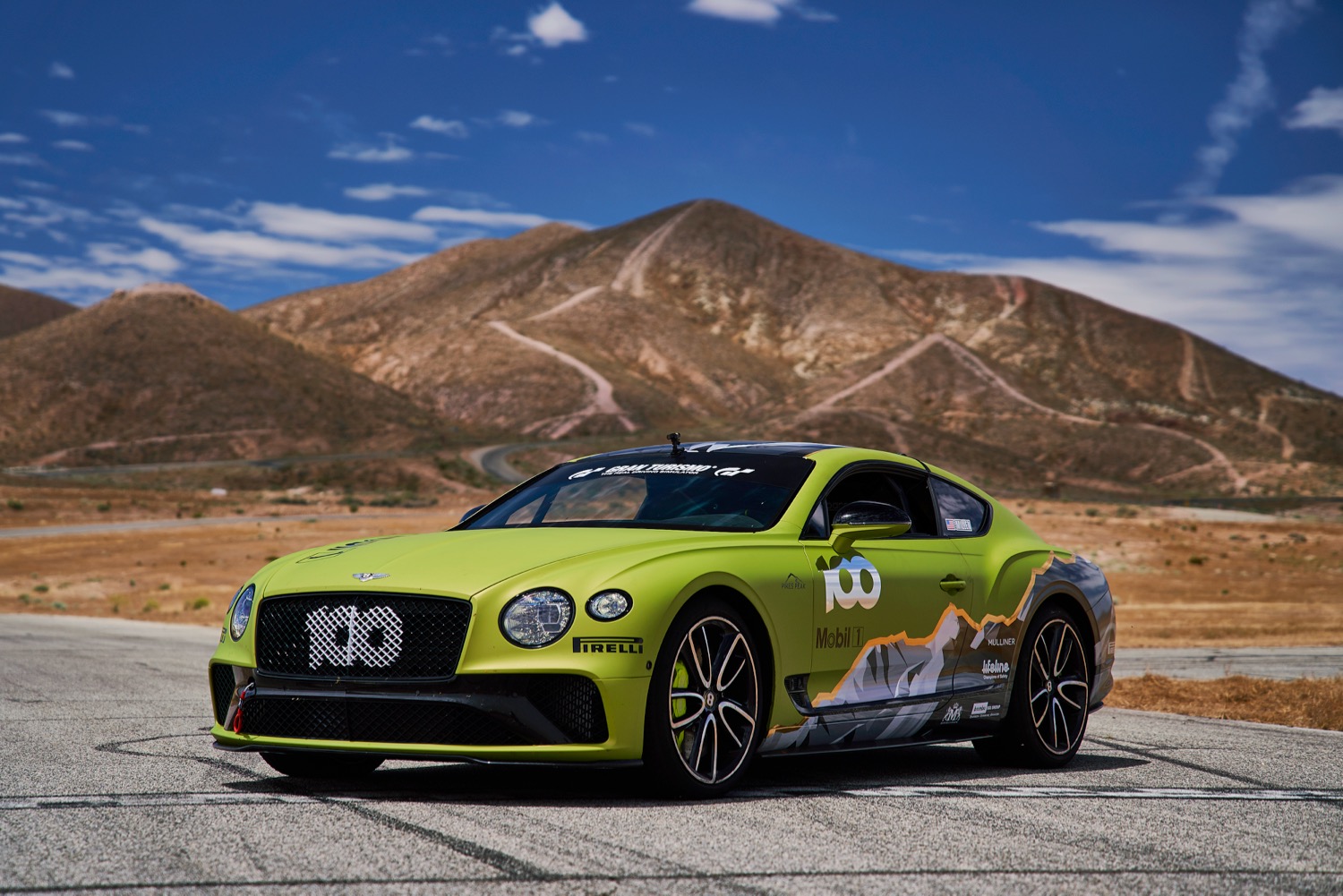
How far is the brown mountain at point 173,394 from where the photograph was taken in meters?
123

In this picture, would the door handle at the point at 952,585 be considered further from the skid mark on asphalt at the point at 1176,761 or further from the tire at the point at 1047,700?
the skid mark on asphalt at the point at 1176,761

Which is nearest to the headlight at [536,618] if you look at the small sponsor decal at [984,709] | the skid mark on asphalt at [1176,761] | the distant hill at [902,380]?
the small sponsor decal at [984,709]

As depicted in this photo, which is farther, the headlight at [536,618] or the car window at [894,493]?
the car window at [894,493]

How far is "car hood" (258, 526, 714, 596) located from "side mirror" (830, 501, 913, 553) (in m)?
0.70

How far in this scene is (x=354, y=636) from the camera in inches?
235

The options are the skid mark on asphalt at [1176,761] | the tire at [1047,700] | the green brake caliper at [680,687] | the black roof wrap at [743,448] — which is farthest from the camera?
the tire at [1047,700]

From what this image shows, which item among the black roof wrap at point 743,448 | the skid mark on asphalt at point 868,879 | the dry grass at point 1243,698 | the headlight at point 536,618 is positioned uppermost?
the black roof wrap at point 743,448

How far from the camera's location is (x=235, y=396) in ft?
426

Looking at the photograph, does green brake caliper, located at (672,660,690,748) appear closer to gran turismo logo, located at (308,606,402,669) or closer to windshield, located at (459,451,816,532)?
windshield, located at (459,451,816,532)

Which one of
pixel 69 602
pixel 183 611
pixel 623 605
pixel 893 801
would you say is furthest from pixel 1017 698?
pixel 69 602

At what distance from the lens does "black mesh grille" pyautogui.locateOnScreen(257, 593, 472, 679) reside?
5832 millimetres

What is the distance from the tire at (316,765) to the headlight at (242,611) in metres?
0.56

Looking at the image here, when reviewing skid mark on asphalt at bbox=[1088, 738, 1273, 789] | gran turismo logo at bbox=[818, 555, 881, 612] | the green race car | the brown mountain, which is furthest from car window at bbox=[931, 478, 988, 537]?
the brown mountain

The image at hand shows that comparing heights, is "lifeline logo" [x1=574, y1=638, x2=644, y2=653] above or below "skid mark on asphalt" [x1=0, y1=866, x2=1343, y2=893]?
above
